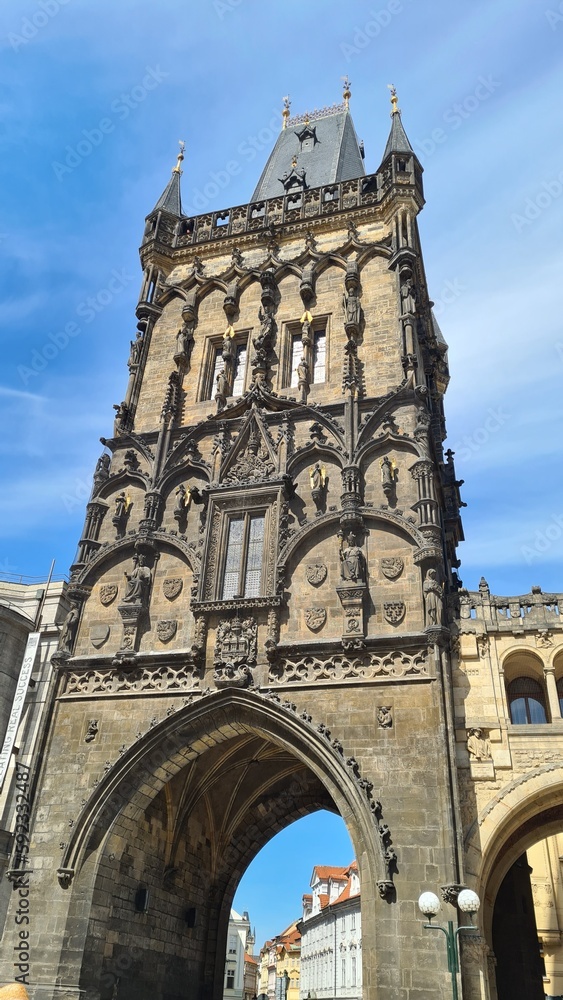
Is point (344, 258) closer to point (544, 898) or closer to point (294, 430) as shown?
point (294, 430)

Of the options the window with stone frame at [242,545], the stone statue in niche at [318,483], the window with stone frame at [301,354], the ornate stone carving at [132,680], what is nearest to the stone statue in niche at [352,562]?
the stone statue in niche at [318,483]

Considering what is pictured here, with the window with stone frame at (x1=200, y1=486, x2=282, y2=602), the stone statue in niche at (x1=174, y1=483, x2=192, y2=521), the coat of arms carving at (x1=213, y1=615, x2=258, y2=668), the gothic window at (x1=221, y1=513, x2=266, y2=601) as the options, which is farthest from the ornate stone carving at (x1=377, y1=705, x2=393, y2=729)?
the stone statue in niche at (x1=174, y1=483, x2=192, y2=521)

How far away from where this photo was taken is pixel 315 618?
1619cm

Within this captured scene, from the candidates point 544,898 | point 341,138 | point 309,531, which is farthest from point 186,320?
point 544,898

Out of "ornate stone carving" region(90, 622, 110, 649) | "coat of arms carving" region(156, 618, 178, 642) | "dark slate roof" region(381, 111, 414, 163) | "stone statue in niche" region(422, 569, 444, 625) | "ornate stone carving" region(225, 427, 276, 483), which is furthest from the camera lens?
"dark slate roof" region(381, 111, 414, 163)

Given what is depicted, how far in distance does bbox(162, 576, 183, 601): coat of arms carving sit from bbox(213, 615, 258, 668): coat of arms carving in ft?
5.49

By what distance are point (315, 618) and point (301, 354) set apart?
328 inches

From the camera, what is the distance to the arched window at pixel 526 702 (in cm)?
1562

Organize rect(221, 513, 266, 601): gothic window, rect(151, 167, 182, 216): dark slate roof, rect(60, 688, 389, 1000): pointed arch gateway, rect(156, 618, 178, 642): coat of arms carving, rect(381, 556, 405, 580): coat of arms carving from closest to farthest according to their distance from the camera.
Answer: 1. rect(60, 688, 389, 1000): pointed arch gateway
2. rect(381, 556, 405, 580): coat of arms carving
3. rect(156, 618, 178, 642): coat of arms carving
4. rect(221, 513, 266, 601): gothic window
5. rect(151, 167, 182, 216): dark slate roof

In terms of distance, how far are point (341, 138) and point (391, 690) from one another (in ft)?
76.5

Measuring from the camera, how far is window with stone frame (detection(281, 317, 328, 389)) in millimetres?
20781

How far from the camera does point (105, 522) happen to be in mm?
19766

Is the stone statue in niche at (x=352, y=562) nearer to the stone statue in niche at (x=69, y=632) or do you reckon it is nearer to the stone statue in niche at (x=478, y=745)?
the stone statue in niche at (x=478, y=745)

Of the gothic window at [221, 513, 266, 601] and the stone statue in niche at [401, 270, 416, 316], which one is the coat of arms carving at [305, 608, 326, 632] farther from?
the stone statue in niche at [401, 270, 416, 316]
